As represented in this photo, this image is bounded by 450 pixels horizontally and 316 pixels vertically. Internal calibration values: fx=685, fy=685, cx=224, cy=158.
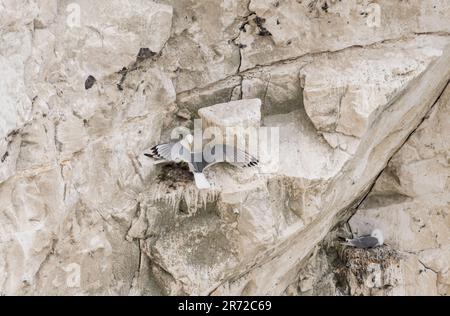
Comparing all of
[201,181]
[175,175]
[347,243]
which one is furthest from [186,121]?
[347,243]

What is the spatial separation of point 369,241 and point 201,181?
4.61 ft

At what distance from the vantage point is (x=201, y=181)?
10.7ft

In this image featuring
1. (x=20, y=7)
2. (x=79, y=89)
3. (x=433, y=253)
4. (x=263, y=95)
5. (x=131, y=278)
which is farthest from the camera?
(x=433, y=253)

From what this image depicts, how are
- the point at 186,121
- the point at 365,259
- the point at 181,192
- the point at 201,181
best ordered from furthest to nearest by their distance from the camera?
the point at 365,259, the point at 186,121, the point at 181,192, the point at 201,181

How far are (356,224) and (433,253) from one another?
50 cm

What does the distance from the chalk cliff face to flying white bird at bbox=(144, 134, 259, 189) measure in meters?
0.12

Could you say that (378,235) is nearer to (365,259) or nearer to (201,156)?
(365,259)

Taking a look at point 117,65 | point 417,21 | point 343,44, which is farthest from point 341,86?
point 117,65

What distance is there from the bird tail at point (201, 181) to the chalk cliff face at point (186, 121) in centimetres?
17

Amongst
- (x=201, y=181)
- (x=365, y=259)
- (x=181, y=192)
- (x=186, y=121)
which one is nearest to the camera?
(x=201, y=181)

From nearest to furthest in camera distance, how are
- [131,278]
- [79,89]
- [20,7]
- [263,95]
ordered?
[20,7] < [79,89] < [131,278] < [263,95]

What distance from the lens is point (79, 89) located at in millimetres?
3260

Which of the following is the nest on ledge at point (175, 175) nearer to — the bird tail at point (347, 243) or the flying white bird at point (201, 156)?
the flying white bird at point (201, 156)
